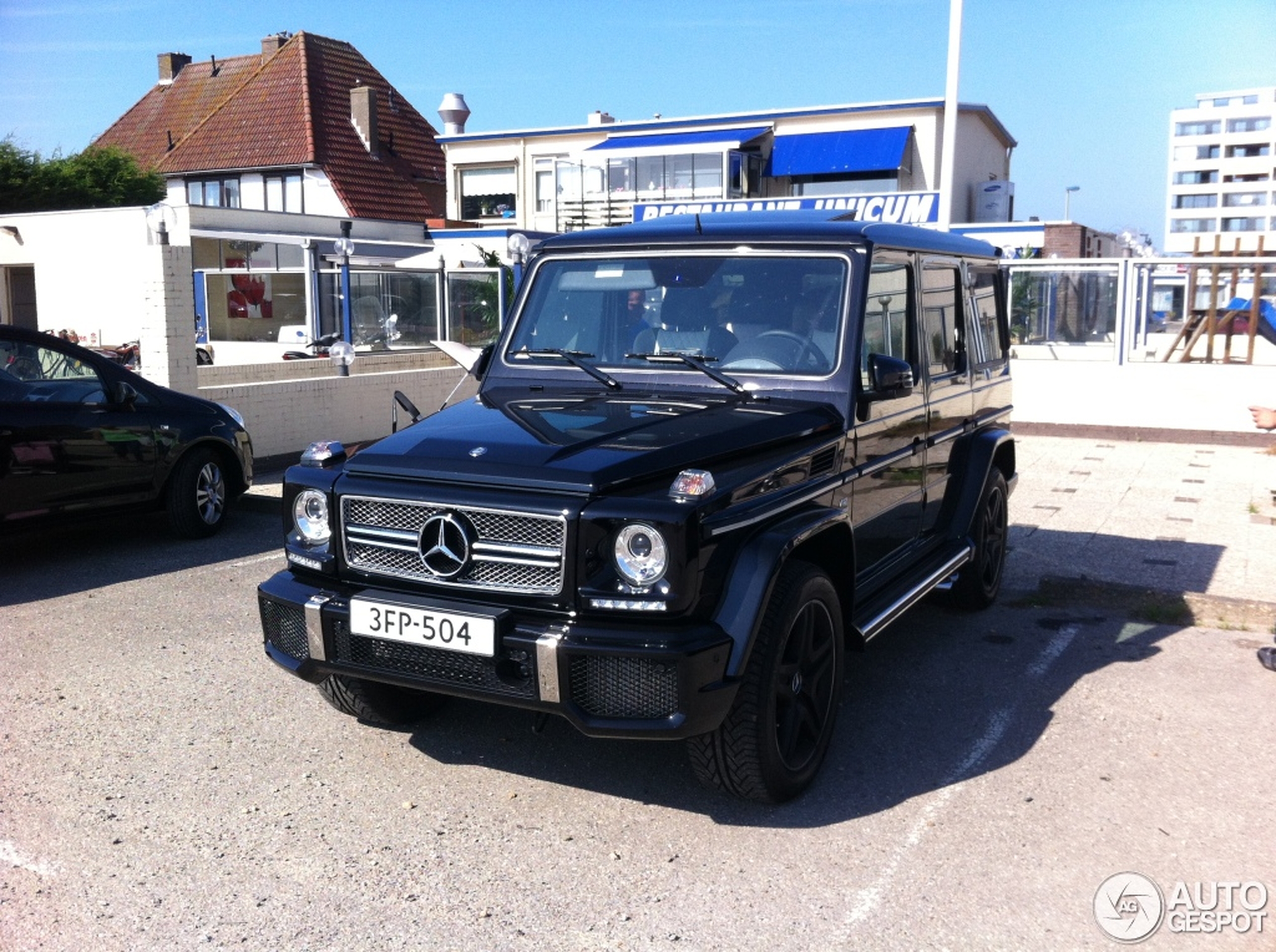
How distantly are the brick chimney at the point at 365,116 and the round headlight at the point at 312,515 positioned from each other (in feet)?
119

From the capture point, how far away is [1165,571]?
768cm

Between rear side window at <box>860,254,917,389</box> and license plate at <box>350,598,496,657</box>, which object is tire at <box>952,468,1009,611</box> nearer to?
rear side window at <box>860,254,917,389</box>

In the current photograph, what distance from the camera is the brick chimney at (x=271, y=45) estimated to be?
41812 millimetres

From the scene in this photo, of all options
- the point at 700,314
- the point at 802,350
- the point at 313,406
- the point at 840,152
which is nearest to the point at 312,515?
the point at 700,314

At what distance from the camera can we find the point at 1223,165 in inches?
5202

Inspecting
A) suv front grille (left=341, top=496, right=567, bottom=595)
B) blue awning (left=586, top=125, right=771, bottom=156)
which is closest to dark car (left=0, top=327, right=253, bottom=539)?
suv front grille (left=341, top=496, right=567, bottom=595)

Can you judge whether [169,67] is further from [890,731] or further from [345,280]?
[890,731]

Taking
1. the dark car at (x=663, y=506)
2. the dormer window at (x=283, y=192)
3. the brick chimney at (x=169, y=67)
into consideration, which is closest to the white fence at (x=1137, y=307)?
the dark car at (x=663, y=506)

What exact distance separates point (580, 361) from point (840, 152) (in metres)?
31.9

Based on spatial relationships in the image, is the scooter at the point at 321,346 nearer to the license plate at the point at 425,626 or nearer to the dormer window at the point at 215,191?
the license plate at the point at 425,626

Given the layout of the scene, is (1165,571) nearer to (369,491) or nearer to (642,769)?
(642,769)

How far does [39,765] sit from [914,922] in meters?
3.33

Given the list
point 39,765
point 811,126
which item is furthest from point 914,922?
point 811,126

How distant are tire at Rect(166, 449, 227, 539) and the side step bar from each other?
216 inches
